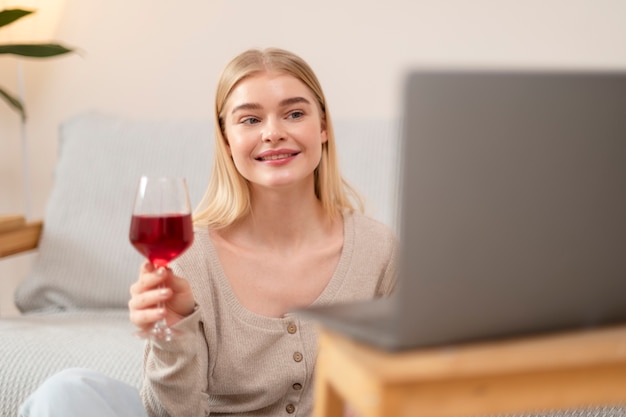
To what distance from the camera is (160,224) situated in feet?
4.19

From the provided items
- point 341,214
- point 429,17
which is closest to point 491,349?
point 341,214

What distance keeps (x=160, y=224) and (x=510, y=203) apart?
2.02 ft

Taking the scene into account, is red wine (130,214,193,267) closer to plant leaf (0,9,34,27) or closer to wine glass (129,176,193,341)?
wine glass (129,176,193,341)

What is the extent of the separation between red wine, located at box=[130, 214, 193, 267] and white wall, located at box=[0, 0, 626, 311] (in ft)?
4.77

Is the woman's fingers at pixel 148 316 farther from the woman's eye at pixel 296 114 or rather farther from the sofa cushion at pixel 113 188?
the sofa cushion at pixel 113 188

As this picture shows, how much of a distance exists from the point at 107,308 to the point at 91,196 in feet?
1.06

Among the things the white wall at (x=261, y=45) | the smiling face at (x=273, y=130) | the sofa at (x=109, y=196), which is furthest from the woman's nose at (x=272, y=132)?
the white wall at (x=261, y=45)

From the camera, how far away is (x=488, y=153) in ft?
2.66

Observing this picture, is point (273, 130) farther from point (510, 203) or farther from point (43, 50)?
point (43, 50)

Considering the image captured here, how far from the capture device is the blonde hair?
1688 millimetres

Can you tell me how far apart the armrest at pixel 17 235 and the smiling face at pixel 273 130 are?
3.19 feet

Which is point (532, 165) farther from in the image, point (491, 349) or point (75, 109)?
point (75, 109)

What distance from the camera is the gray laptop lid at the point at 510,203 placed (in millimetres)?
792

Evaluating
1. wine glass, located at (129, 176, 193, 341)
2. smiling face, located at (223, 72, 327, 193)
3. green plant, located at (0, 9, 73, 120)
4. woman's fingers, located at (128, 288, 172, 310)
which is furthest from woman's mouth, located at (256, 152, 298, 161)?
green plant, located at (0, 9, 73, 120)
